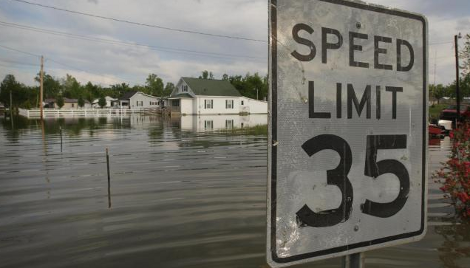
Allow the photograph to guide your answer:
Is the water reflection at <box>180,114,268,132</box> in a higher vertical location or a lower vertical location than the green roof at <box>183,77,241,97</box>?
lower

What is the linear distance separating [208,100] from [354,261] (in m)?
59.0

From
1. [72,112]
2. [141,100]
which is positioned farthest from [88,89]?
[72,112]

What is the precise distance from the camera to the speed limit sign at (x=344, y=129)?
125 centimetres

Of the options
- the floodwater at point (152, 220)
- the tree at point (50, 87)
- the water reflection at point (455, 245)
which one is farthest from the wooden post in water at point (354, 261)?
the tree at point (50, 87)

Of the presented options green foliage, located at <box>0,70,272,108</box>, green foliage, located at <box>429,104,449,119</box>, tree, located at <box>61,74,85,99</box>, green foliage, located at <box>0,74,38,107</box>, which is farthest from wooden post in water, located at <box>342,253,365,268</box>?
tree, located at <box>61,74,85,99</box>

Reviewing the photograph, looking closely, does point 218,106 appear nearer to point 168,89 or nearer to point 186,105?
point 186,105

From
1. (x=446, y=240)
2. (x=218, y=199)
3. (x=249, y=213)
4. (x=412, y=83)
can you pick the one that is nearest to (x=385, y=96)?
(x=412, y=83)

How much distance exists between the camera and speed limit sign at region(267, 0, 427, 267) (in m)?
1.25

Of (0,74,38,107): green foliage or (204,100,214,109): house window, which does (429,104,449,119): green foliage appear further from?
(0,74,38,107): green foliage

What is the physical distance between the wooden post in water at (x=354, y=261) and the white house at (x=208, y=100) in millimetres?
57996

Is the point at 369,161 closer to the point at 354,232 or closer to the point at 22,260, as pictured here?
the point at 354,232

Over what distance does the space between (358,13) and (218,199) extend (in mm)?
7098

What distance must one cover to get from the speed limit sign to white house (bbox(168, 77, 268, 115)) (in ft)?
190

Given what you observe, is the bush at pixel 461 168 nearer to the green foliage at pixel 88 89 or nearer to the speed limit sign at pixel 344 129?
the speed limit sign at pixel 344 129
